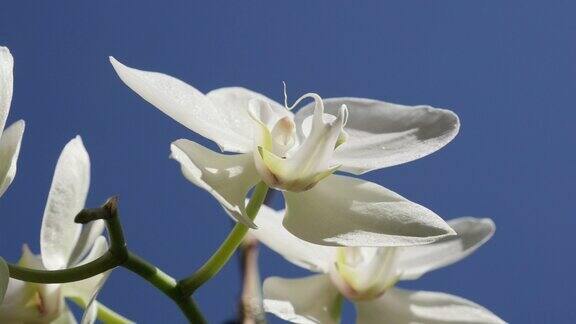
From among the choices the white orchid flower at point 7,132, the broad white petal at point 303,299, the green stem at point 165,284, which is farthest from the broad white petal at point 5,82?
the broad white petal at point 303,299

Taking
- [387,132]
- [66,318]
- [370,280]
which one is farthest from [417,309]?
[66,318]

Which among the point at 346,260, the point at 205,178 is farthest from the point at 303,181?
the point at 346,260

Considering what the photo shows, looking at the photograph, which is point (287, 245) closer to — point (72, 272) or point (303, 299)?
point (303, 299)

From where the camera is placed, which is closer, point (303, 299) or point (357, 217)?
point (357, 217)

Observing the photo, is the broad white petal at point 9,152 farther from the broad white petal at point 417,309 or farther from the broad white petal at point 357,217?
the broad white petal at point 417,309

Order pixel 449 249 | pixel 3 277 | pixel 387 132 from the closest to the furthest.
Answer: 1. pixel 3 277
2. pixel 387 132
3. pixel 449 249

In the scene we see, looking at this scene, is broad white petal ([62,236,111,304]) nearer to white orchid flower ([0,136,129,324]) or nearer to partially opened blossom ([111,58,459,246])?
white orchid flower ([0,136,129,324])

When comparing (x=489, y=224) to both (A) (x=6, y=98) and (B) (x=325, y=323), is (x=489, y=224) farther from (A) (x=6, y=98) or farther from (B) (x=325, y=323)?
(A) (x=6, y=98)
